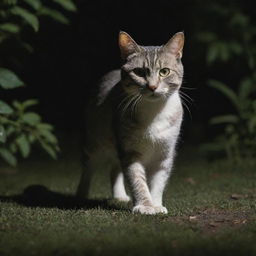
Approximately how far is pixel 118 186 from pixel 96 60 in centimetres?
484

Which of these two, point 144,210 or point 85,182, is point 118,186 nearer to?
point 85,182

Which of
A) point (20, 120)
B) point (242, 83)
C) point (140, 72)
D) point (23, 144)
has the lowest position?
point (23, 144)

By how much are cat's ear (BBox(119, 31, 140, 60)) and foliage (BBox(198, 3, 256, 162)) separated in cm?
251

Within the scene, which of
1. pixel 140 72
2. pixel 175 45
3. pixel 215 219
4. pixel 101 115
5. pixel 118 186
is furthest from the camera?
pixel 118 186

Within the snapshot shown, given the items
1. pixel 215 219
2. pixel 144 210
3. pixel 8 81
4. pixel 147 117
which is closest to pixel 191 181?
pixel 147 117

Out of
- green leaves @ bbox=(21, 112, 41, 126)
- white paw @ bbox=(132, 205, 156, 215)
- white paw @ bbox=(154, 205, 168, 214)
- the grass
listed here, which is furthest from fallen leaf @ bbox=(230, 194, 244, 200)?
green leaves @ bbox=(21, 112, 41, 126)

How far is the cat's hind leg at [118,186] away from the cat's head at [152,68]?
3.70 feet

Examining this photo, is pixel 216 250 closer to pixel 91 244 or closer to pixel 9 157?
pixel 91 244

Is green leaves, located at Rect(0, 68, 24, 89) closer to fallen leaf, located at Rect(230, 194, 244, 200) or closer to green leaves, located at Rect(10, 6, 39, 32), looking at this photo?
green leaves, located at Rect(10, 6, 39, 32)

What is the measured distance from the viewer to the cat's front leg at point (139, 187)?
174 inches

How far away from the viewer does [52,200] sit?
523 cm

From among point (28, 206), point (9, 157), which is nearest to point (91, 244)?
point (28, 206)

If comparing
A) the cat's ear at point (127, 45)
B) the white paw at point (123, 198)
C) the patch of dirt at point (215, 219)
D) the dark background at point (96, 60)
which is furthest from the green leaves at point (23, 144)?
the dark background at point (96, 60)

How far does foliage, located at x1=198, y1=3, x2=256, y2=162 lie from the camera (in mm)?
7141
